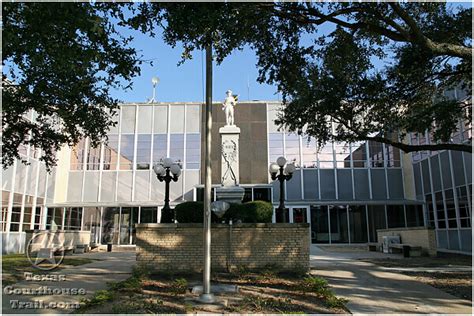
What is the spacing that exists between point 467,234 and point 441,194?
4013mm

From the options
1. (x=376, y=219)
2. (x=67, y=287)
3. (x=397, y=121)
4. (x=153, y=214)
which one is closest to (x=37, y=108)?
(x=67, y=287)

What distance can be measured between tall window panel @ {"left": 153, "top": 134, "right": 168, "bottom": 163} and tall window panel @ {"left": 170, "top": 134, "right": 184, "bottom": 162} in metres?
0.50

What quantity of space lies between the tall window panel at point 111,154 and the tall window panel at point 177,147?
4.30 meters

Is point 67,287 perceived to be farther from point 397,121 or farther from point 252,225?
point 397,121

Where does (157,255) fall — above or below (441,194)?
below

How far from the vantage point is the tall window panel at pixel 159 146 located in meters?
30.0

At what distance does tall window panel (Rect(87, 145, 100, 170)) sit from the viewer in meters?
30.0

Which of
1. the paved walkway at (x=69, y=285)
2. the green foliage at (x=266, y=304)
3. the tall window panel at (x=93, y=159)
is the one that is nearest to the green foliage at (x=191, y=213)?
the paved walkway at (x=69, y=285)

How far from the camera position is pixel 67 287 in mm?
9609

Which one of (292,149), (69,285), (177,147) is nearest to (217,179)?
(177,147)

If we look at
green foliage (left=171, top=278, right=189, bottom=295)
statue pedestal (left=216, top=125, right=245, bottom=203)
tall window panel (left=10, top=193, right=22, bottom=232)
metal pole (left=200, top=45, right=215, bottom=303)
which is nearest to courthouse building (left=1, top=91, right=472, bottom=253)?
tall window panel (left=10, top=193, right=22, bottom=232)

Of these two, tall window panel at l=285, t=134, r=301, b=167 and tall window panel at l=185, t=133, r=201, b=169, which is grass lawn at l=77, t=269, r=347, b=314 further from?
tall window panel at l=285, t=134, r=301, b=167

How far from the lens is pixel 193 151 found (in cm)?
2986

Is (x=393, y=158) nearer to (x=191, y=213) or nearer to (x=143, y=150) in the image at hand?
(x=143, y=150)
